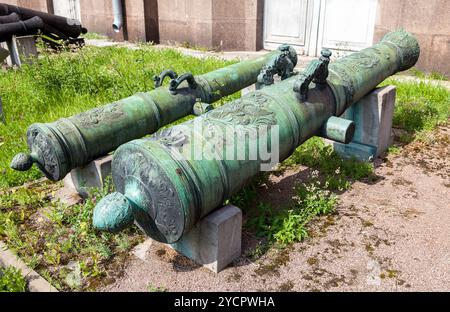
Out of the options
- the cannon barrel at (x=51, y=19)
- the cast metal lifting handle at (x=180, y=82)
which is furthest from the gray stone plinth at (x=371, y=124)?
the cannon barrel at (x=51, y=19)

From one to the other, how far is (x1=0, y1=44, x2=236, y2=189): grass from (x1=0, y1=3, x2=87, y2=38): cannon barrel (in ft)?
6.98

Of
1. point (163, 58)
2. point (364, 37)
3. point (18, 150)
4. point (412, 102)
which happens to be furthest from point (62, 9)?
point (412, 102)

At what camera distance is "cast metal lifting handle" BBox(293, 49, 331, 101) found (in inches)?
132

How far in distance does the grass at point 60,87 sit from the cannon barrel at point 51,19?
2127 mm

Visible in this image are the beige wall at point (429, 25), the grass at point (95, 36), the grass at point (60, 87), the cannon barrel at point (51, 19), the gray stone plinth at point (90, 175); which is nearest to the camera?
the gray stone plinth at point (90, 175)

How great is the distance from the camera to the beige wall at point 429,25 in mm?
7332

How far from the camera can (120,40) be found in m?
12.0

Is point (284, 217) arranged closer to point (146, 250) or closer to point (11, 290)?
point (146, 250)

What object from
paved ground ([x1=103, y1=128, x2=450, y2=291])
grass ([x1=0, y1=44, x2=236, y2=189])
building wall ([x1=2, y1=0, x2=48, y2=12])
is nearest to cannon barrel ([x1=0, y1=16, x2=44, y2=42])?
grass ([x1=0, y1=44, x2=236, y2=189])

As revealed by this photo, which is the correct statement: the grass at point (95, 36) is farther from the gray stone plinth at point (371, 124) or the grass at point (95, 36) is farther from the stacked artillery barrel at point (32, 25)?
the gray stone plinth at point (371, 124)

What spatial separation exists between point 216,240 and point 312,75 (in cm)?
148

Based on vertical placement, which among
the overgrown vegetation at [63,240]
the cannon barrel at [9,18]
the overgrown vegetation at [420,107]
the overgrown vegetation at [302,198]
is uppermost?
the cannon barrel at [9,18]

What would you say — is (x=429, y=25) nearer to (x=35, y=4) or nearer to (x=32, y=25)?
(x=32, y=25)

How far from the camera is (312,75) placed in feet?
11.1
